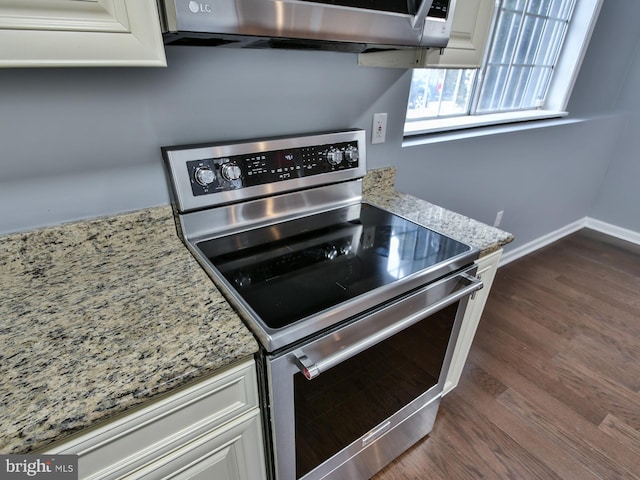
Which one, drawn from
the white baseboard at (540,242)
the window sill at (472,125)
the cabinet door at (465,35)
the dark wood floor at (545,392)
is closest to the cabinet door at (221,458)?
the dark wood floor at (545,392)

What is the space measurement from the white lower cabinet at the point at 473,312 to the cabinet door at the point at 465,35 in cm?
60

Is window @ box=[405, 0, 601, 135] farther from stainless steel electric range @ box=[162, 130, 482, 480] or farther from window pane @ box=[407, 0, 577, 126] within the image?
stainless steel electric range @ box=[162, 130, 482, 480]

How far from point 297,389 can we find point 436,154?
4.38 ft

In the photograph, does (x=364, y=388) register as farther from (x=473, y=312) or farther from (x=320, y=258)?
(x=473, y=312)

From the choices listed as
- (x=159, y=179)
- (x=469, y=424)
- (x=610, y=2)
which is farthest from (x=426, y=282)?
(x=610, y=2)

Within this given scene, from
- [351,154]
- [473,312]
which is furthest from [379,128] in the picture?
[473,312]

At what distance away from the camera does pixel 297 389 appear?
2.52 feet

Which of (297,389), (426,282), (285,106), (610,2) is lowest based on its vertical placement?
(297,389)

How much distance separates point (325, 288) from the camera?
Answer: 830 mm

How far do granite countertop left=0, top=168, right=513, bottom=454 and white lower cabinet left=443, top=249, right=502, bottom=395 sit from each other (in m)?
0.10

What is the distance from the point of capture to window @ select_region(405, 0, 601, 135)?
1933 mm

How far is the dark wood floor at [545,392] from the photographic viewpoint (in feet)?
4.32

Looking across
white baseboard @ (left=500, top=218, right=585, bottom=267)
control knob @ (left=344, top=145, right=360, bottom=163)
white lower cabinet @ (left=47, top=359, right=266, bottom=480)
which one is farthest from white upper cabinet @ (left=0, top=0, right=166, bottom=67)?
white baseboard @ (left=500, top=218, right=585, bottom=267)

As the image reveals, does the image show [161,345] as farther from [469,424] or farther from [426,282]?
[469,424]
